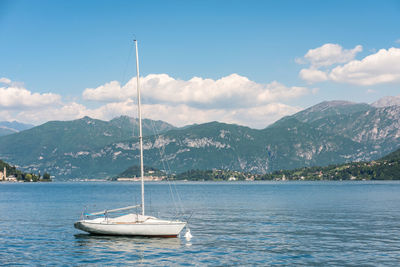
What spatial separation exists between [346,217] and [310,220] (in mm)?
9314

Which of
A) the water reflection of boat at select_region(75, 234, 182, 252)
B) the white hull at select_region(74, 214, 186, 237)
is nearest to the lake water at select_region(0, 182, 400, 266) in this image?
the water reflection of boat at select_region(75, 234, 182, 252)

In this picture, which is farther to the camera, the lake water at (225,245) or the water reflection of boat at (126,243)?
the water reflection of boat at (126,243)

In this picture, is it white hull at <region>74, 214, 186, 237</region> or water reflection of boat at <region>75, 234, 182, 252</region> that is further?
white hull at <region>74, 214, 186, 237</region>

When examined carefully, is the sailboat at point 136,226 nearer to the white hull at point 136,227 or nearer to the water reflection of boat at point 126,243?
the white hull at point 136,227

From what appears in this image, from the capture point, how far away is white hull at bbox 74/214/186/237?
52.3 m

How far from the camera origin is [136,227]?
52594 millimetres

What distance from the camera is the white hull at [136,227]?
172 ft

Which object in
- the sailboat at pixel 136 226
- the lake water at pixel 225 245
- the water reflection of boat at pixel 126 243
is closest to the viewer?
the lake water at pixel 225 245

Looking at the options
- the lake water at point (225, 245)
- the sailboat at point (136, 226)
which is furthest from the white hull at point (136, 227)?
the lake water at point (225, 245)

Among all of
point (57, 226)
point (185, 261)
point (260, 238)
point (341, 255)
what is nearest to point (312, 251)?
point (341, 255)

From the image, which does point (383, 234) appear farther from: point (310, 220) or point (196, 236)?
point (196, 236)

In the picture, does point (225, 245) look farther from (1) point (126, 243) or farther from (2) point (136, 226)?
(1) point (126, 243)

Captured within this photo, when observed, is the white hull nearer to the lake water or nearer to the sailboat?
the sailboat

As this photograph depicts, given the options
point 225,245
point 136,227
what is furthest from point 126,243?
point 225,245
